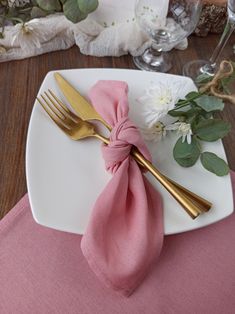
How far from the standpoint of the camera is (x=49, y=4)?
0.42 meters

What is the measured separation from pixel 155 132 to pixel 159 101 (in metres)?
0.04

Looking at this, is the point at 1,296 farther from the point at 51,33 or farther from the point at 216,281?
the point at 51,33

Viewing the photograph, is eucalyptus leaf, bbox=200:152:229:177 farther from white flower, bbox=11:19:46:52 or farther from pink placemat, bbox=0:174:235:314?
white flower, bbox=11:19:46:52

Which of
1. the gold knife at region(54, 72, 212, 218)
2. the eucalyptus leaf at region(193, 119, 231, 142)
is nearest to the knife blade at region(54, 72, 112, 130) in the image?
the gold knife at region(54, 72, 212, 218)

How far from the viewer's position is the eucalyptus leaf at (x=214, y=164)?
1.03 ft

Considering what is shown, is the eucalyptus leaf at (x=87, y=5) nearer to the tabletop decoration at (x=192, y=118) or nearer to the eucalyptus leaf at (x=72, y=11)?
the eucalyptus leaf at (x=72, y=11)

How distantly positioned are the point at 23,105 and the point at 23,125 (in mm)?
33

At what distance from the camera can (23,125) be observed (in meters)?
0.37

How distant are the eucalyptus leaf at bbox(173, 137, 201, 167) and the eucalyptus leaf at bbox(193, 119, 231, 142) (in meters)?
0.01

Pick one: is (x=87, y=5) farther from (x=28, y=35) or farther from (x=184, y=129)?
(x=184, y=129)

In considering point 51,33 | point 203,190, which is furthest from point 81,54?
point 203,190

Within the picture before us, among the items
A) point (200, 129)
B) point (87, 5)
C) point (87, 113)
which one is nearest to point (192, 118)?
point (200, 129)

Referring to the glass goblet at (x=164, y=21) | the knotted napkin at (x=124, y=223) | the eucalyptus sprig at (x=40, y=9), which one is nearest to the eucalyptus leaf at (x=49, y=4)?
the eucalyptus sprig at (x=40, y=9)

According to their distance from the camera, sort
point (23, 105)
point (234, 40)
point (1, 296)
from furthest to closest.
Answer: point (234, 40), point (23, 105), point (1, 296)
